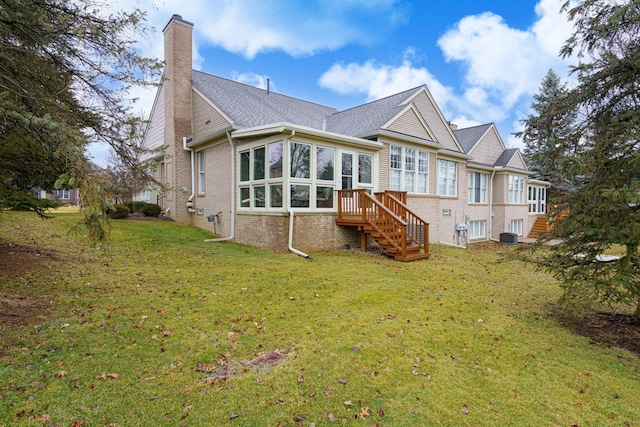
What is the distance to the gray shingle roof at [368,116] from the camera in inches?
512

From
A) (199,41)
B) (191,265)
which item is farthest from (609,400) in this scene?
(199,41)

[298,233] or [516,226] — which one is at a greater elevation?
[298,233]

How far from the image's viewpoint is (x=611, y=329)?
211 inches

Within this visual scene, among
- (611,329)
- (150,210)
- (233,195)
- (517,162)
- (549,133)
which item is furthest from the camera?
(517,162)

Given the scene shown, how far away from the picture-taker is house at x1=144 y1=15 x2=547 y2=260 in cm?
1020

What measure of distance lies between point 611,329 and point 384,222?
5.78m

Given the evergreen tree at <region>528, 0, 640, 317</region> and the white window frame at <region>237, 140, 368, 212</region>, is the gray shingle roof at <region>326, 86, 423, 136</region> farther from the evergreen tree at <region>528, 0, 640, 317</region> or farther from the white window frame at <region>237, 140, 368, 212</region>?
the evergreen tree at <region>528, 0, 640, 317</region>

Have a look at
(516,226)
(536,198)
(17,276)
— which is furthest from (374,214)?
(536,198)

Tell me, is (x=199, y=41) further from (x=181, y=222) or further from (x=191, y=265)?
(x=191, y=265)

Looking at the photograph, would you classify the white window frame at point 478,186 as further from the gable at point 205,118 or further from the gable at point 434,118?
the gable at point 205,118

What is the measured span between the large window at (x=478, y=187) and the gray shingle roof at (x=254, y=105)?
30.1 ft

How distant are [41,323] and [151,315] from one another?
4.34 ft

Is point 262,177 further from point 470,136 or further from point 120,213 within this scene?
point 470,136

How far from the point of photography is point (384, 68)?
22.9 metres
